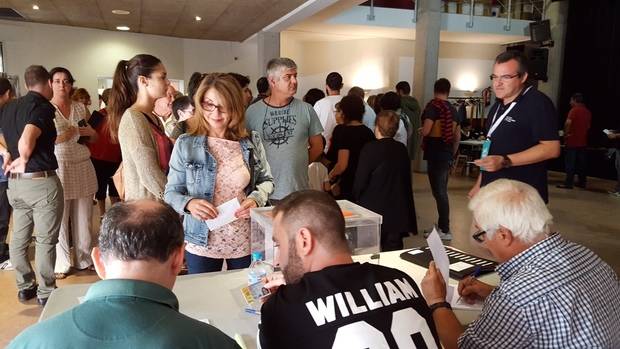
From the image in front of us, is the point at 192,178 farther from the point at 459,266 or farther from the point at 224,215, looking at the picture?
the point at 459,266

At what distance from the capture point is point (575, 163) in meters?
8.51

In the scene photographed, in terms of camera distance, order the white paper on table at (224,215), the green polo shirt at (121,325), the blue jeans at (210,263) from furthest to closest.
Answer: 1. the blue jeans at (210,263)
2. the white paper on table at (224,215)
3. the green polo shirt at (121,325)

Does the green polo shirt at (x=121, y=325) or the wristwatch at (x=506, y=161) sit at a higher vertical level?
the wristwatch at (x=506, y=161)

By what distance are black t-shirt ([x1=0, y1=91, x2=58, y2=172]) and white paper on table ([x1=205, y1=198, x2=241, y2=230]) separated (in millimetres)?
1665

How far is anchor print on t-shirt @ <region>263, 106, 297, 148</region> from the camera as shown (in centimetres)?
304

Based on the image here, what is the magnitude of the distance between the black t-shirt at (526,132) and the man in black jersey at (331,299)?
1.72 m

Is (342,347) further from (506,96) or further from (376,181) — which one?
(376,181)

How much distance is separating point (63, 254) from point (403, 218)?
2.75 m

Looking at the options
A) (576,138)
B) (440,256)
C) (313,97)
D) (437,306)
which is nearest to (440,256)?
(440,256)

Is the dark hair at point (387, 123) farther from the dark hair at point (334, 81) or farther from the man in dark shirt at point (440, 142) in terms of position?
the man in dark shirt at point (440, 142)

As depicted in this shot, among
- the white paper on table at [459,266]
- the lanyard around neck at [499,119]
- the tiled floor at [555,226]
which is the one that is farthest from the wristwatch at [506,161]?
the tiled floor at [555,226]

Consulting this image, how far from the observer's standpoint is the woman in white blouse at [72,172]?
11.9 feet

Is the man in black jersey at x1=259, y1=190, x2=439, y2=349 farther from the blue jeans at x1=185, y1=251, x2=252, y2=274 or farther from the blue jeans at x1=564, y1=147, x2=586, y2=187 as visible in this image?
the blue jeans at x1=564, y1=147, x2=586, y2=187

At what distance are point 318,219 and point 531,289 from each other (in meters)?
0.63
